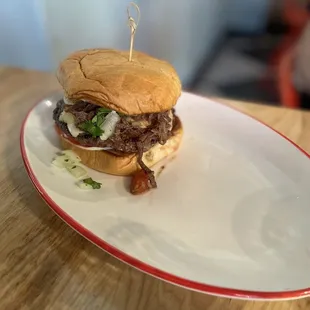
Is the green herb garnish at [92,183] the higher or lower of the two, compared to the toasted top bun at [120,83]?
lower

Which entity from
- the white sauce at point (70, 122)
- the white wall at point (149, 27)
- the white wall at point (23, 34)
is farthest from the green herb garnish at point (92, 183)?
the white wall at point (149, 27)

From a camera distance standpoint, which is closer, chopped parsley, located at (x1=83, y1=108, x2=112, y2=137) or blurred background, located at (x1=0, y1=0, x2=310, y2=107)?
chopped parsley, located at (x1=83, y1=108, x2=112, y2=137)

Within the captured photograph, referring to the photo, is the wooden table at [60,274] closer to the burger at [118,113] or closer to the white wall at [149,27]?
the burger at [118,113]

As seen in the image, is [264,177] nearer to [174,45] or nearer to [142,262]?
[142,262]

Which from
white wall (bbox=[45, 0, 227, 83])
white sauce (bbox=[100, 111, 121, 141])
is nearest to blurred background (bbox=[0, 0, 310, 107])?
white wall (bbox=[45, 0, 227, 83])

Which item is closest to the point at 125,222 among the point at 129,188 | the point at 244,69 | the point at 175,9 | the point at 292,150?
the point at 129,188

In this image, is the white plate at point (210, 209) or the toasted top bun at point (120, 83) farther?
the toasted top bun at point (120, 83)

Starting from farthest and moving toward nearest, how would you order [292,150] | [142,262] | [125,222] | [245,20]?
[245,20], [292,150], [125,222], [142,262]

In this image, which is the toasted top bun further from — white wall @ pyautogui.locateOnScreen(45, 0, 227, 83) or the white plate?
white wall @ pyautogui.locateOnScreen(45, 0, 227, 83)
